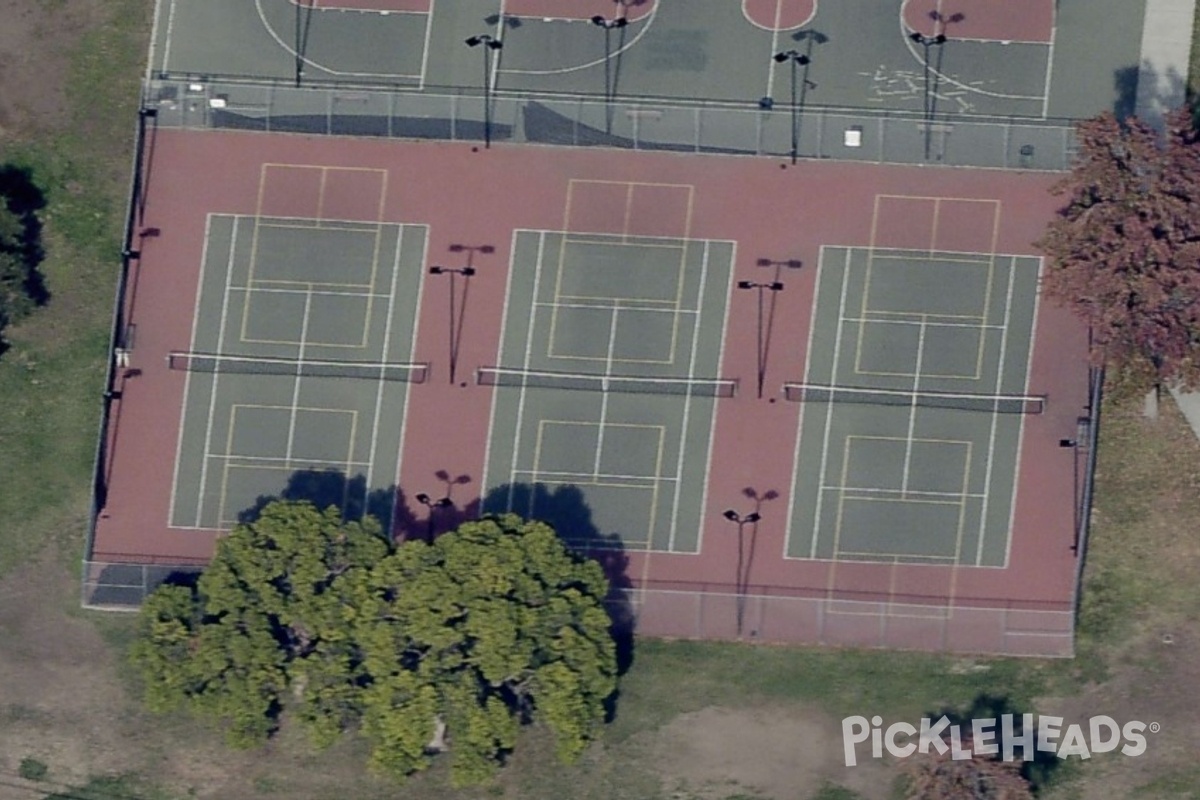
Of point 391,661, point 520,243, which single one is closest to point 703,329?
point 520,243

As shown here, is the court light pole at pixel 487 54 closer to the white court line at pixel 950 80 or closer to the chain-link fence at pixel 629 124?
the chain-link fence at pixel 629 124

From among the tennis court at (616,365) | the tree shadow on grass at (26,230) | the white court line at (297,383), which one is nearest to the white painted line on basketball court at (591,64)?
the tennis court at (616,365)

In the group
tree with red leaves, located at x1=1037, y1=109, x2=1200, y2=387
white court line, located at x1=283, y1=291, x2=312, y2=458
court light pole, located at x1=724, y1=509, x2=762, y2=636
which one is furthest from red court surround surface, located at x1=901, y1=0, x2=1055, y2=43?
white court line, located at x1=283, y1=291, x2=312, y2=458

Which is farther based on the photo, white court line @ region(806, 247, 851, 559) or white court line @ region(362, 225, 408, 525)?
white court line @ region(362, 225, 408, 525)

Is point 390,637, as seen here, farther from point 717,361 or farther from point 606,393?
point 717,361

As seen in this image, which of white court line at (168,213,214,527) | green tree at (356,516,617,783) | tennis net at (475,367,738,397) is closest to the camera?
green tree at (356,516,617,783)

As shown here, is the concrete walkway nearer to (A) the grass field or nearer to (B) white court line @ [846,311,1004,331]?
(A) the grass field

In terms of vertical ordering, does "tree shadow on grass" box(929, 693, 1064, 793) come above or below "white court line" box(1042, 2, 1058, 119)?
below

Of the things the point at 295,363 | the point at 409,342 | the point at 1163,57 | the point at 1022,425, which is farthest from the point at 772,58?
the point at 295,363
